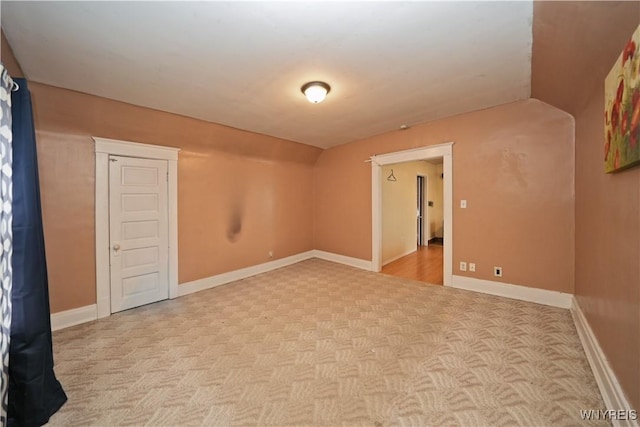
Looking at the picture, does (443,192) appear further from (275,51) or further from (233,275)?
(233,275)

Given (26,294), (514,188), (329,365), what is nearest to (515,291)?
(514,188)

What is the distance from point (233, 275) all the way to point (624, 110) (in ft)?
15.5

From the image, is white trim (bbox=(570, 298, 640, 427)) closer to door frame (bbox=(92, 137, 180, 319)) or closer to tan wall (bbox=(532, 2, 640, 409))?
tan wall (bbox=(532, 2, 640, 409))

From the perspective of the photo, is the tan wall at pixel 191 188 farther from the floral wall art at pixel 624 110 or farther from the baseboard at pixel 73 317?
the floral wall art at pixel 624 110

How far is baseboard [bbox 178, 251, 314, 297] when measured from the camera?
3.82 m

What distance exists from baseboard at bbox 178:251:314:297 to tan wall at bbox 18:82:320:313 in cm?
9

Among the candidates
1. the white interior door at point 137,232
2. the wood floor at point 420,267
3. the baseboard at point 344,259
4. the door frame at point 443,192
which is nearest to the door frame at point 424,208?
the wood floor at point 420,267

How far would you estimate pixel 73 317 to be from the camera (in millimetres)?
2842

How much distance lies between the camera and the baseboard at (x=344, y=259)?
16.5 feet

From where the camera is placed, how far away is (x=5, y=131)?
143cm

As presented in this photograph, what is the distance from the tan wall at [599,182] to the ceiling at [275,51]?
208 millimetres

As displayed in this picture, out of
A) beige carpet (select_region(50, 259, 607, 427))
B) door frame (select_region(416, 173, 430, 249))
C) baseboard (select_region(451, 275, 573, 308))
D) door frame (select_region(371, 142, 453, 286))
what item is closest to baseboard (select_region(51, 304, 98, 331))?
beige carpet (select_region(50, 259, 607, 427))

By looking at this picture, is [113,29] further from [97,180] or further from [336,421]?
[336,421]

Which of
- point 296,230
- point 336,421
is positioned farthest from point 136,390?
point 296,230
